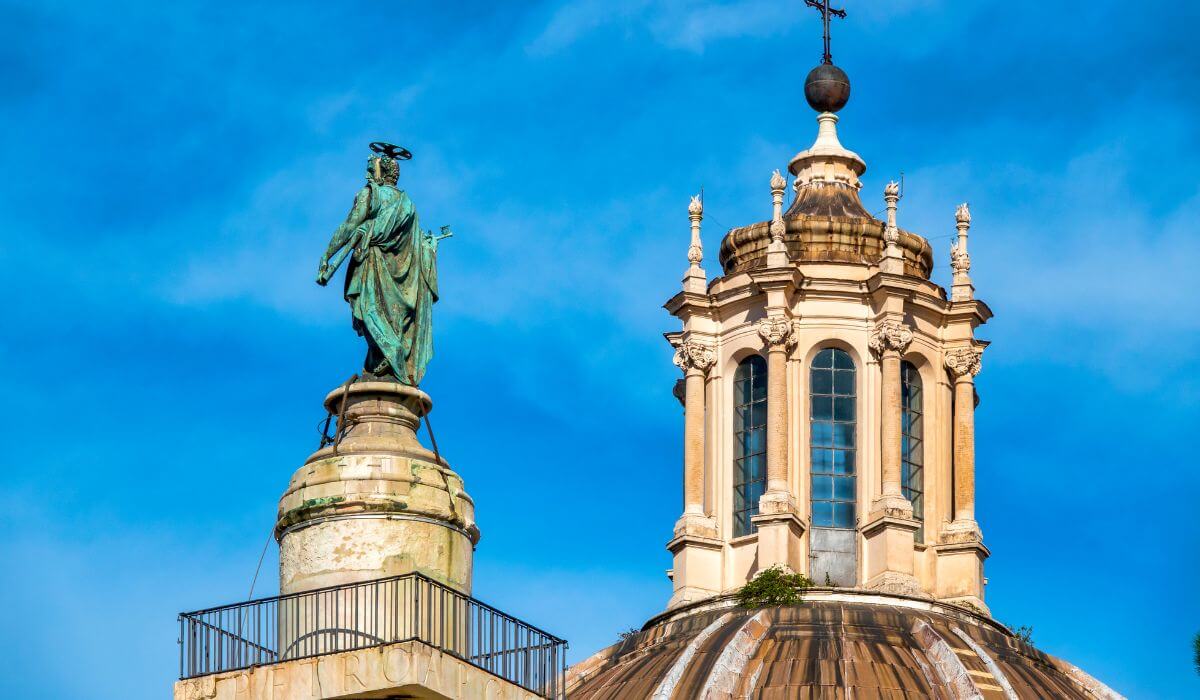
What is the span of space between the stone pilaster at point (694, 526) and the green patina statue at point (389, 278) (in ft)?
114

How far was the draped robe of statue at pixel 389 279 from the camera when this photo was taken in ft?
165

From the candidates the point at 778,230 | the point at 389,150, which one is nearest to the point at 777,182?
the point at 778,230

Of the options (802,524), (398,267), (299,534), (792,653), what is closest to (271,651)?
(299,534)

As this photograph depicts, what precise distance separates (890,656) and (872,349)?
9.95m

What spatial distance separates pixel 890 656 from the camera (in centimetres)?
7994

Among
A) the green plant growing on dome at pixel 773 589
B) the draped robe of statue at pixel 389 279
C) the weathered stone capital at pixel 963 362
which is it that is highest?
the weathered stone capital at pixel 963 362

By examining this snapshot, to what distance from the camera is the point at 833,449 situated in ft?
287

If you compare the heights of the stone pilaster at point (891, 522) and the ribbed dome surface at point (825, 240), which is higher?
the ribbed dome surface at point (825, 240)

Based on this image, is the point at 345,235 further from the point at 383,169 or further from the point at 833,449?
the point at 833,449

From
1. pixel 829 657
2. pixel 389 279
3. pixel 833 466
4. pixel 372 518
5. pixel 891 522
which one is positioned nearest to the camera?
pixel 372 518

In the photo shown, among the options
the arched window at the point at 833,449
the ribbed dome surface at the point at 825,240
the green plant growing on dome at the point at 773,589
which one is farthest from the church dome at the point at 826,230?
the green plant growing on dome at the point at 773,589

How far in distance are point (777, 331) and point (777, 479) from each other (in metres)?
3.76

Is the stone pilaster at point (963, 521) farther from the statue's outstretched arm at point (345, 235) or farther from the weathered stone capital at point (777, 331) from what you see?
the statue's outstretched arm at point (345, 235)

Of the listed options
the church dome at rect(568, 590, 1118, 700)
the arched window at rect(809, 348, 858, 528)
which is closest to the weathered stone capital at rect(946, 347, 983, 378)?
the arched window at rect(809, 348, 858, 528)
